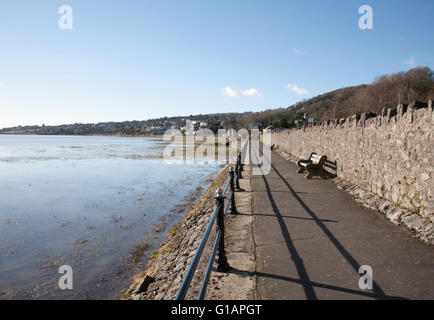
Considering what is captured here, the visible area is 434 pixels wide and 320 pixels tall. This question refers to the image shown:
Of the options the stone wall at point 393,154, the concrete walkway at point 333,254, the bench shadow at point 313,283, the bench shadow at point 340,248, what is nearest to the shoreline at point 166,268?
A: the bench shadow at point 313,283

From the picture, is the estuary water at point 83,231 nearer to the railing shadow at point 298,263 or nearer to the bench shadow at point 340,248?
the railing shadow at point 298,263

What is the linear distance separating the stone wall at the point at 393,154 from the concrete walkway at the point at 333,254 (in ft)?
2.14

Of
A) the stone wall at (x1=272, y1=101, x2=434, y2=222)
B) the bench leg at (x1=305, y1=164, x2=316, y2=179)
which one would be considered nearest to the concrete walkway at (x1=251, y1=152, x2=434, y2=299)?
the stone wall at (x1=272, y1=101, x2=434, y2=222)

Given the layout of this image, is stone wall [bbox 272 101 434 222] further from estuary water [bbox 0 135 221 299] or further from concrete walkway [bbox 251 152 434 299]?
estuary water [bbox 0 135 221 299]

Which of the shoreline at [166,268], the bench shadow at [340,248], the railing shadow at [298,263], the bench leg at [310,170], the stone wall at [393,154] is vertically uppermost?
the stone wall at [393,154]

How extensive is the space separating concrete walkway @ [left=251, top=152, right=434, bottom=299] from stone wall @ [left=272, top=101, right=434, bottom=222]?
653 millimetres

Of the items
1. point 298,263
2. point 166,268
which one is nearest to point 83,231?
point 166,268

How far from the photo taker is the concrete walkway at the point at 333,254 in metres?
3.54

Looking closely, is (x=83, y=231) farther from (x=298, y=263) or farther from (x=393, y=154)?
(x=393, y=154)

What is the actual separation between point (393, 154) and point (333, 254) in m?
3.31

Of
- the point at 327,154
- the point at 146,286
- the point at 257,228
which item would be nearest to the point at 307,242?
the point at 257,228

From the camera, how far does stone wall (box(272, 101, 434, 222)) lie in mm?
5355
